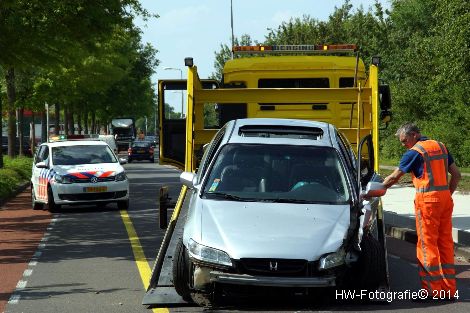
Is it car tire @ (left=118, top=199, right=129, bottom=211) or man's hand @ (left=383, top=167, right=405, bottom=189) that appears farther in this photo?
car tire @ (left=118, top=199, right=129, bottom=211)

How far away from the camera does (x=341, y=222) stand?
9133 millimetres

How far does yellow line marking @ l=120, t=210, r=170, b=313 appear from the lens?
11.0 m

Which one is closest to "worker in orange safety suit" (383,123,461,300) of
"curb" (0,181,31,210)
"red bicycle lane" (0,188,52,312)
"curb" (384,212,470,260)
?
"curb" (384,212,470,260)

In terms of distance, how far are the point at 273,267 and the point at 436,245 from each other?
6.28ft

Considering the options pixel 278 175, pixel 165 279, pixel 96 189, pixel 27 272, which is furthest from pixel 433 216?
pixel 96 189

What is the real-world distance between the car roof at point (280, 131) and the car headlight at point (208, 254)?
1881 millimetres

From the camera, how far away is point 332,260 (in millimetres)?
8688

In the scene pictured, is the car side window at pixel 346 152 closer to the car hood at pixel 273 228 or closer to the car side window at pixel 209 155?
the car hood at pixel 273 228

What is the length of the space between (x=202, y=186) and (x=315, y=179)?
1135 millimetres

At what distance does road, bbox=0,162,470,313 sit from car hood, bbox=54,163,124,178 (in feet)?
7.44

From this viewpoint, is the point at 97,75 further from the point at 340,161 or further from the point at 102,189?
the point at 340,161

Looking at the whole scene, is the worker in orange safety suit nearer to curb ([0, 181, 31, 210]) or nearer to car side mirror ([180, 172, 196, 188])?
car side mirror ([180, 172, 196, 188])

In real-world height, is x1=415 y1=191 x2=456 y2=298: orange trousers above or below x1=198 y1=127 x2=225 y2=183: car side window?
below

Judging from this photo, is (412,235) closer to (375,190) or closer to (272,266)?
(375,190)
